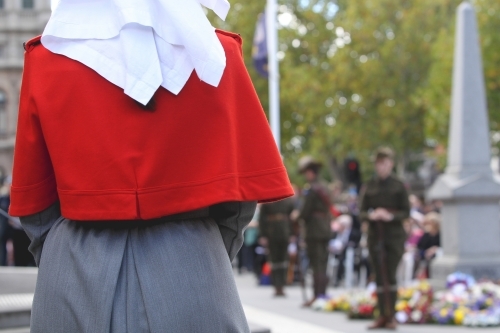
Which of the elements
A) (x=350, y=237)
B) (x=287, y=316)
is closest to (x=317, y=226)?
(x=287, y=316)

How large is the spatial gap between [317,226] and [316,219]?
0.33 feet

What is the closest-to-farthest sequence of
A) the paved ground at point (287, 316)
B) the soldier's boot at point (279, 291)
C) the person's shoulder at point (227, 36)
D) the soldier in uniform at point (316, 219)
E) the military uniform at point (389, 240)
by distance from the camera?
the person's shoulder at point (227, 36), the paved ground at point (287, 316), the military uniform at point (389, 240), the soldier in uniform at point (316, 219), the soldier's boot at point (279, 291)

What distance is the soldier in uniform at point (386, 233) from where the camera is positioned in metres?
10.6

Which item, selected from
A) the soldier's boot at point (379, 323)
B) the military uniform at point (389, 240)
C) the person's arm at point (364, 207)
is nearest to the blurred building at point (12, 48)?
the person's arm at point (364, 207)

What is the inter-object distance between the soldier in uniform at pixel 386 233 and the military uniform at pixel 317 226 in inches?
118

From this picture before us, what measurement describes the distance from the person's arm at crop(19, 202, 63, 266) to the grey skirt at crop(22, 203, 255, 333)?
83 millimetres

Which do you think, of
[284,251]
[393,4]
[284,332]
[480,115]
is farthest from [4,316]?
[393,4]

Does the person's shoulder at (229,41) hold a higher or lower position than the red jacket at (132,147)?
higher

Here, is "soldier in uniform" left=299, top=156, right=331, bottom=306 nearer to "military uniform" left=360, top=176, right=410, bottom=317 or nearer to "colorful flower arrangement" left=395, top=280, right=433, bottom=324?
"colorful flower arrangement" left=395, top=280, right=433, bottom=324

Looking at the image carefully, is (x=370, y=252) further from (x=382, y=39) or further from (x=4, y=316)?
(x=382, y=39)

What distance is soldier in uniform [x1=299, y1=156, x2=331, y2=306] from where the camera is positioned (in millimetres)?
13688

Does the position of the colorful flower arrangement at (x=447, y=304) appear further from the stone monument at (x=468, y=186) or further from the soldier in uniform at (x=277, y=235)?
the soldier in uniform at (x=277, y=235)

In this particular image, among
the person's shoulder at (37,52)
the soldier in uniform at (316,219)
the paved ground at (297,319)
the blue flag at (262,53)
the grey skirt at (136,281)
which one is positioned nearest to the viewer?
the grey skirt at (136,281)

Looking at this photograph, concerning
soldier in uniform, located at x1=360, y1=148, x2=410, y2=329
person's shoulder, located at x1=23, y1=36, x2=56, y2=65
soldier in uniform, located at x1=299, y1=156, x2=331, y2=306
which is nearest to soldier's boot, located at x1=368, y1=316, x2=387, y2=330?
soldier in uniform, located at x1=360, y1=148, x2=410, y2=329
